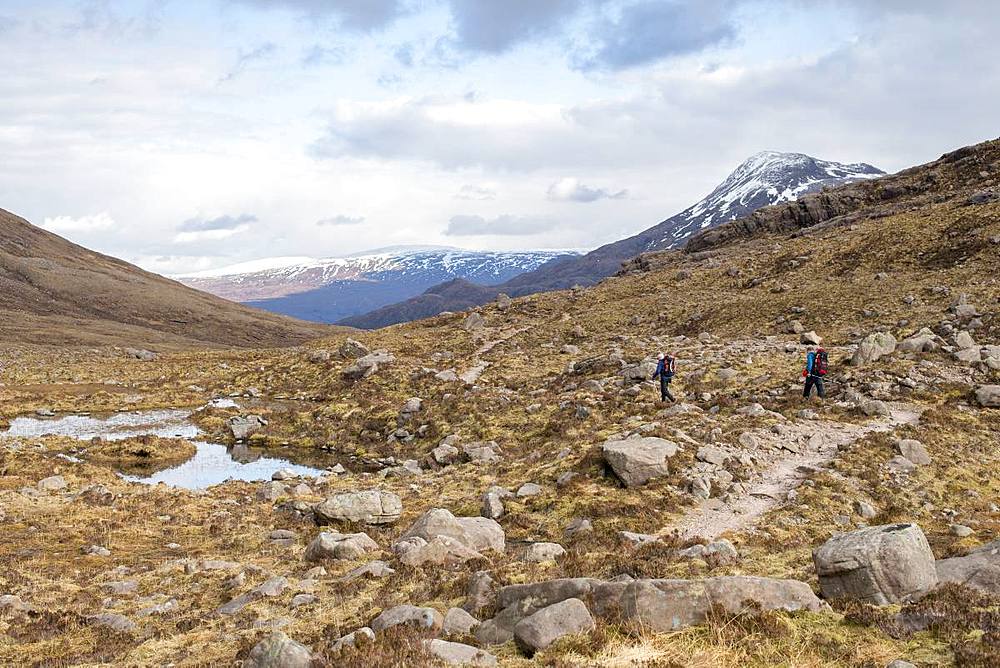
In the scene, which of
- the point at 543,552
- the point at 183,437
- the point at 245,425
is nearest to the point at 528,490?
the point at 543,552

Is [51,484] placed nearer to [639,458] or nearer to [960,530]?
[639,458]

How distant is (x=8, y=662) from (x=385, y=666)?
8844 millimetres

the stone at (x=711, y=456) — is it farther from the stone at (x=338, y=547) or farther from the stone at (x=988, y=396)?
the stone at (x=988, y=396)

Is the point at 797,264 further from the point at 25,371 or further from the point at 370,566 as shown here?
the point at 25,371

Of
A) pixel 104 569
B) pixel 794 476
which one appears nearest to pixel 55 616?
pixel 104 569

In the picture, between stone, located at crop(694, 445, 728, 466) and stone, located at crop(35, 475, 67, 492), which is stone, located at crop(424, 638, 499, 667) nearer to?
stone, located at crop(694, 445, 728, 466)

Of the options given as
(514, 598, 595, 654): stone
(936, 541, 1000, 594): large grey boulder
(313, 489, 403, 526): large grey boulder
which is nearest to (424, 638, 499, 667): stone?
(514, 598, 595, 654): stone

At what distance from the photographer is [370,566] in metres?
16.3

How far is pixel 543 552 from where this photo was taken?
17156 mm

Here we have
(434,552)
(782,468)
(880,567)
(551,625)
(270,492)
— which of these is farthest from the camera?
(270,492)

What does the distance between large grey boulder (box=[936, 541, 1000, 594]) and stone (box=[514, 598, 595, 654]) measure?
22.7ft

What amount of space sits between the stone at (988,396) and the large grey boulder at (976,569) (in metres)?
19.3

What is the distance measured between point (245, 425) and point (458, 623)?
3670cm

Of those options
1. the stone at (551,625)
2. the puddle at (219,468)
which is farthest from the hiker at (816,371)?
the puddle at (219,468)
